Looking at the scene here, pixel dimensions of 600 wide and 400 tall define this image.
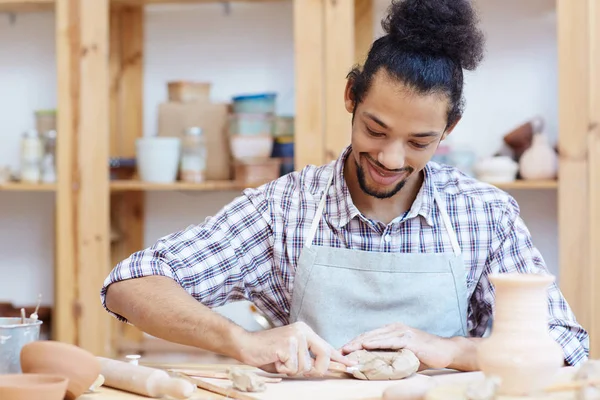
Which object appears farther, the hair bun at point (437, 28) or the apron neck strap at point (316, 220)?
the apron neck strap at point (316, 220)

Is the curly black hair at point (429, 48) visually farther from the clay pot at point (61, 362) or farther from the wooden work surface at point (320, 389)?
the clay pot at point (61, 362)

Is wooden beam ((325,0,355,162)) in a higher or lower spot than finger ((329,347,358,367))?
higher

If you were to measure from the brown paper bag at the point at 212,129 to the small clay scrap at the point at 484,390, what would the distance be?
1942mm

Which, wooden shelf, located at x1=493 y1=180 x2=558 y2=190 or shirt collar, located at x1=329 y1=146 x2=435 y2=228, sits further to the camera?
wooden shelf, located at x1=493 y1=180 x2=558 y2=190

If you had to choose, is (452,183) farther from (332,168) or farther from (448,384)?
(448,384)

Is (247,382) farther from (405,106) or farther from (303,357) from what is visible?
(405,106)

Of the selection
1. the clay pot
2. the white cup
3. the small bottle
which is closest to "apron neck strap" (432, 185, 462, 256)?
the clay pot

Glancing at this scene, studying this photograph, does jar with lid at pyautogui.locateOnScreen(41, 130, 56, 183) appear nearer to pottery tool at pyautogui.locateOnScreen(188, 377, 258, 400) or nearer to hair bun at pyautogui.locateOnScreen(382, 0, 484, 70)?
hair bun at pyautogui.locateOnScreen(382, 0, 484, 70)

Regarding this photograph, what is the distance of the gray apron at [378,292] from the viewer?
180cm

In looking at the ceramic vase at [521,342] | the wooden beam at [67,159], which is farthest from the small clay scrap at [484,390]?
the wooden beam at [67,159]

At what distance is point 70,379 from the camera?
1208 millimetres

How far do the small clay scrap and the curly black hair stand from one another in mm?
723

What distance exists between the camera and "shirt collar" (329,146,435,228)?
1891 millimetres

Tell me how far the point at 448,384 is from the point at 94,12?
2.10m
